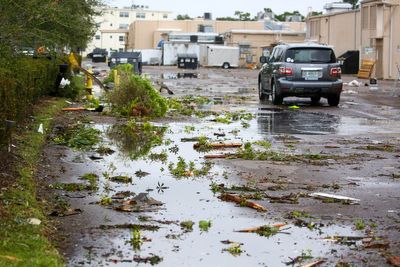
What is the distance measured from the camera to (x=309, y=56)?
24.2m

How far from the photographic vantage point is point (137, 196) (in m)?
9.00

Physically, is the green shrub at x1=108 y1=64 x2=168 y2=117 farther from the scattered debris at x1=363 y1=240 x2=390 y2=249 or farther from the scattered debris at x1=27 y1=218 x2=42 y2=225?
the scattered debris at x1=363 y1=240 x2=390 y2=249

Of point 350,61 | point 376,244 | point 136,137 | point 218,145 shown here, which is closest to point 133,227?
point 376,244

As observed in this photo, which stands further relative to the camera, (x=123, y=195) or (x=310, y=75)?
(x=310, y=75)

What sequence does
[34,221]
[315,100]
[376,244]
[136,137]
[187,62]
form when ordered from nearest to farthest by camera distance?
[376,244] → [34,221] → [136,137] → [315,100] → [187,62]

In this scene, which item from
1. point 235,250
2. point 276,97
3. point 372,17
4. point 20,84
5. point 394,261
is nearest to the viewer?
point 394,261

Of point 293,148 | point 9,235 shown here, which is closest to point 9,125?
point 9,235

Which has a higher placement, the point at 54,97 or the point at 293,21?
the point at 293,21

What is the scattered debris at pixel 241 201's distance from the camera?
859 centimetres

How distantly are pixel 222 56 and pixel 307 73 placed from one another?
6506cm

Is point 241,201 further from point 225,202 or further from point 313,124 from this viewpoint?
point 313,124

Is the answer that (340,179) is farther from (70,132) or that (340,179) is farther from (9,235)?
(70,132)

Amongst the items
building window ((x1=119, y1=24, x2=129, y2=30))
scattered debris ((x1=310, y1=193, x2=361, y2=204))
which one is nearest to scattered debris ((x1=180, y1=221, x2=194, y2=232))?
scattered debris ((x1=310, y1=193, x2=361, y2=204))

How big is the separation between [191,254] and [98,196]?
2.66 m
